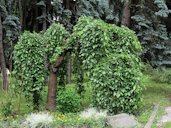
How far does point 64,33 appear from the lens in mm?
8148

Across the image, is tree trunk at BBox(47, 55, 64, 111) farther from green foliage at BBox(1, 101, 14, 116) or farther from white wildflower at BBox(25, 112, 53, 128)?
white wildflower at BBox(25, 112, 53, 128)

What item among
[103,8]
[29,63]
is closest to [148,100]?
[29,63]

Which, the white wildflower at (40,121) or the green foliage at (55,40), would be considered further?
the green foliage at (55,40)

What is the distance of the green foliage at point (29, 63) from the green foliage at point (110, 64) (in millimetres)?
1043

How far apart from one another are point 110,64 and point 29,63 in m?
2.07

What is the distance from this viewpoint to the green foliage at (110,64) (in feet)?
24.3

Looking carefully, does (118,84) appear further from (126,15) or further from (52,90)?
(126,15)

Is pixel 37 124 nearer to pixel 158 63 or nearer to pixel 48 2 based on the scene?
pixel 158 63

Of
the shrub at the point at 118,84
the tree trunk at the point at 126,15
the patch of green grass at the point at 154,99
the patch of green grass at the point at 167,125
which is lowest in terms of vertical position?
the patch of green grass at the point at 154,99

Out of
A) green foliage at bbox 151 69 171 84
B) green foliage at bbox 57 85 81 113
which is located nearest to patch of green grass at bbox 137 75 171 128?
green foliage at bbox 151 69 171 84

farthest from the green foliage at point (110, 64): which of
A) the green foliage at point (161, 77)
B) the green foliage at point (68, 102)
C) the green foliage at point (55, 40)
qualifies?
the green foliage at point (161, 77)

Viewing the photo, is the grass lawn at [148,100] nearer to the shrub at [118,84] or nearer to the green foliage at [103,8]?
the shrub at [118,84]

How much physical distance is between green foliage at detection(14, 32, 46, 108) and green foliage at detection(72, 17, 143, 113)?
104cm

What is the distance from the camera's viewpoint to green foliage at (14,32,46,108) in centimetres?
794
